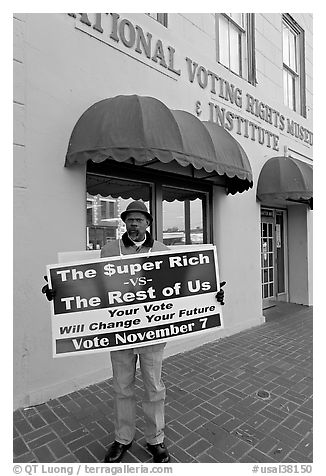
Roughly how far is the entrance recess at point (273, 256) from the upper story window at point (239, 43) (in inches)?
124

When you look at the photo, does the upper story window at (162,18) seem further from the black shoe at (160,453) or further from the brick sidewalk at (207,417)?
the black shoe at (160,453)

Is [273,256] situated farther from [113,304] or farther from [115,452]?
[115,452]

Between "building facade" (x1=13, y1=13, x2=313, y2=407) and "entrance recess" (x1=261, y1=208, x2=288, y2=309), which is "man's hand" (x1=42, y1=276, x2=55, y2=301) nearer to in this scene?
"building facade" (x1=13, y1=13, x2=313, y2=407)

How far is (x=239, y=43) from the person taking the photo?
654 centimetres

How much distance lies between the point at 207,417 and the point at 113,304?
1.58 m

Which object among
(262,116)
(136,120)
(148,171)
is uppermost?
(262,116)

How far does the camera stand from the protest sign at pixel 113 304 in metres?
2.58

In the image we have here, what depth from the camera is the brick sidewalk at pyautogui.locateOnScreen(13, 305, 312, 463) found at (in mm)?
2609

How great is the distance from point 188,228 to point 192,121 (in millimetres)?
1961

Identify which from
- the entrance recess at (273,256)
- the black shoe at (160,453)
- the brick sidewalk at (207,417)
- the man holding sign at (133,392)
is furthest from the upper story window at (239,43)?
the black shoe at (160,453)

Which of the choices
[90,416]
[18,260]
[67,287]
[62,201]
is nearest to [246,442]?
[90,416]

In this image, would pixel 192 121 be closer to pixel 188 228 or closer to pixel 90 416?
pixel 188 228

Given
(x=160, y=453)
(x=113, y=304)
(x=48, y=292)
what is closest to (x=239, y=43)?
(x=113, y=304)

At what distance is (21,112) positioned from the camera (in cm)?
329
